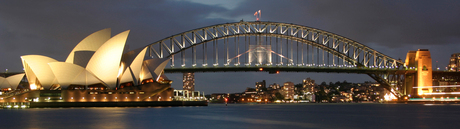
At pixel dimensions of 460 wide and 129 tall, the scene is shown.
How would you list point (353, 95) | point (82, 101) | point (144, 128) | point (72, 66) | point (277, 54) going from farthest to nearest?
point (353, 95)
point (277, 54)
point (82, 101)
point (72, 66)
point (144, 128)

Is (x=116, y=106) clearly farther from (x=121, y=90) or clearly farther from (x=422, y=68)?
(x=422, y=68)

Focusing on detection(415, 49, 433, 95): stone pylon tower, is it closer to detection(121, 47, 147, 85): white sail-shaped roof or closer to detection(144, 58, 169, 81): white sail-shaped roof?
detection(144, 58, 169, 81): white sail-shaped roof

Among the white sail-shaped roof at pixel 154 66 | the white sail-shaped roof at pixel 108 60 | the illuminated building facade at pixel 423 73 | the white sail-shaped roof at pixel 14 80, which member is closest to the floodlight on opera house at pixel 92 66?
the white sail-shaped roof at pixel 108 60

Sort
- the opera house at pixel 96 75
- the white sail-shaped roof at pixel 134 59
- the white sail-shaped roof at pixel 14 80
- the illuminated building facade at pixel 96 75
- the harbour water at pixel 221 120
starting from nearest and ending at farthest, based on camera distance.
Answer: the harbour water at pixel 221 120, the illuminated building facade at pixel 96 75, the opera house at pixel 96 75, the white sail-shaped roof at pixel 134 59, the white sail-shaped roof at pixel 14 80

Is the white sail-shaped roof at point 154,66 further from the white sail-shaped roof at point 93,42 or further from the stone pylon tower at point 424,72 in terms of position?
the stone pylon tower at point 424,72

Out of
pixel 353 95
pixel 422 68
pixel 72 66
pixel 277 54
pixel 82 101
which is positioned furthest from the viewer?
pixel 353 95

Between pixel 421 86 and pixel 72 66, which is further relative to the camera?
pixel 421 86

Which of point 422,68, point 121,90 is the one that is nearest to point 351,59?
point 422,68

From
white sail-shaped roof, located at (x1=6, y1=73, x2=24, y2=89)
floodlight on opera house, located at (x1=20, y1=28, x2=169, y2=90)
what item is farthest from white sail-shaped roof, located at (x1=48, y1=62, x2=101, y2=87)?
white sail-shaped roof, located at (x1=6, y1=73, x2=24, y2=89)

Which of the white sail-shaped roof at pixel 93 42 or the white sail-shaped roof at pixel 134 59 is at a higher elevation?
the white sail-shaped roof at pixel 93 42
